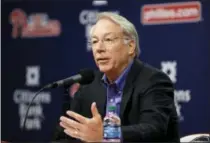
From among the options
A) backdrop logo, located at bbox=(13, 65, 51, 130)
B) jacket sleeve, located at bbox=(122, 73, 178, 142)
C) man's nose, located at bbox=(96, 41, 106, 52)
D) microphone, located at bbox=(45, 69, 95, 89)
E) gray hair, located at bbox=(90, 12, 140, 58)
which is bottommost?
backdrop logo, located at bbox=(13, 65, 51, 130)

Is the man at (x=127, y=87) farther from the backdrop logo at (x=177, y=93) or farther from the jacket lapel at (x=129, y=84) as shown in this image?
the backdrop logo at (x=177, y=93)

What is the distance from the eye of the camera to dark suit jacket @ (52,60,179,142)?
2.30 m

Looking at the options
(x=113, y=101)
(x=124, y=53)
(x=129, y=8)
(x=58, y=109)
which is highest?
(x=129, y=8)

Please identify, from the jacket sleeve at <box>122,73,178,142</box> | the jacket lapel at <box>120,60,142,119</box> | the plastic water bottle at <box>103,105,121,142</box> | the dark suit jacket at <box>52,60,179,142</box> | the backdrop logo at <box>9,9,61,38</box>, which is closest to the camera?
the plastic water bottle at <box>103,105,121,142</box>

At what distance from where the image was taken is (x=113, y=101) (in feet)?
8.59

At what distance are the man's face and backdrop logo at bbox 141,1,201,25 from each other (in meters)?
1.36

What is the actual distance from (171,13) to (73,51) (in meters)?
0.87

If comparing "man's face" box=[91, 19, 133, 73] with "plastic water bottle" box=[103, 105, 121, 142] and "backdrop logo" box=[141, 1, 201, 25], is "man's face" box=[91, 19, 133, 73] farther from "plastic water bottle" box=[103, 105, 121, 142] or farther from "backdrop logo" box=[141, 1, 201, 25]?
"backdrop logo" box=[141, 1, 201, 25]

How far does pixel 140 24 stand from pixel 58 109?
38.8 inches

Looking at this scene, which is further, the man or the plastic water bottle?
the man

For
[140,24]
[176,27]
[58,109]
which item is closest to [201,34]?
[176,27]

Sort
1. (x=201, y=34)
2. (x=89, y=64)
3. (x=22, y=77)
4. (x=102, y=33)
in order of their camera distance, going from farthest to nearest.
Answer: (x=22, y=77)
(x=89, y=64)
(x=201, y=34)
(x=102, y=33)

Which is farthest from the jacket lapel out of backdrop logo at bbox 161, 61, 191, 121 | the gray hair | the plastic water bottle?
backdrop logo at bbox 161, 61, 191, 121

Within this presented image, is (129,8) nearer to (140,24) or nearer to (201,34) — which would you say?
Result: (140,24)
